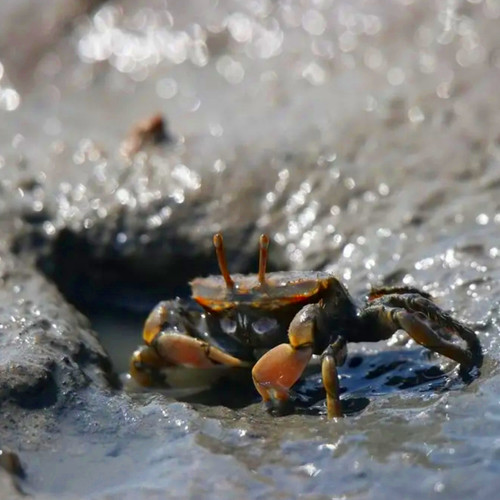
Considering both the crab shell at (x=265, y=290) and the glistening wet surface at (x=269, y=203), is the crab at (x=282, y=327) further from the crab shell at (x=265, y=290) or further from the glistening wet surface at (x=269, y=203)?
the glistening wet surface at (x=269, y=203)

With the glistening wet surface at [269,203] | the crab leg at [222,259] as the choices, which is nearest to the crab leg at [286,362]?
the glistening wet surface at [269,203]

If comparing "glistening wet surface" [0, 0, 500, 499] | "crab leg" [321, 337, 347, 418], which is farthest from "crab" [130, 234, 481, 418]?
"glistening wet surface" [0, 0, 500, 499]

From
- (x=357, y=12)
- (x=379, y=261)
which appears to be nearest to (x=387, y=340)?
(x=379, y=261)

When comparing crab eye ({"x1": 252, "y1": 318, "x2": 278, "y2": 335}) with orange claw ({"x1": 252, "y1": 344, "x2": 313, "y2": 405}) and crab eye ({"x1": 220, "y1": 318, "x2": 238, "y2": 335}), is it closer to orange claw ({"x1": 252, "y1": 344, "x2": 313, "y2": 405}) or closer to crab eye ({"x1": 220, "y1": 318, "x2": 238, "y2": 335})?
crab eye ({"x1": 220, "y1": 318, "x2": 238, "y2": 335})

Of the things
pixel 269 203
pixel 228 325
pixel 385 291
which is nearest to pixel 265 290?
pixel 228 325

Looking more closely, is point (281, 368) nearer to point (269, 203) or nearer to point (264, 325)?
point (264, 325)

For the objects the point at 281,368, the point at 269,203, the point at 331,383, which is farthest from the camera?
the point at 269,203

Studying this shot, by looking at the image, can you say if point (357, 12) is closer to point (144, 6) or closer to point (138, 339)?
point (144, 6)
